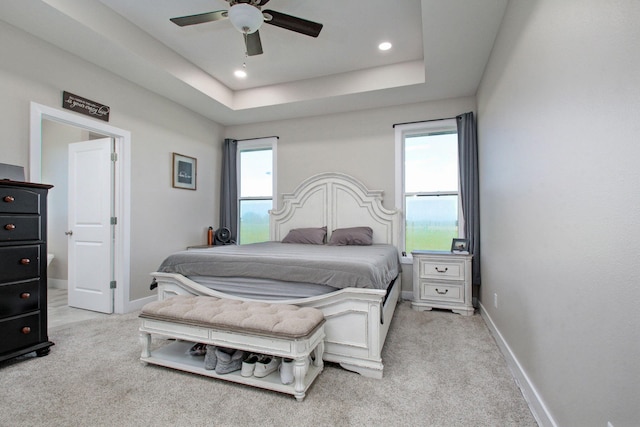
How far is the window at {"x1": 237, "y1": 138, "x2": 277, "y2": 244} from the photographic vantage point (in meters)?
5.00

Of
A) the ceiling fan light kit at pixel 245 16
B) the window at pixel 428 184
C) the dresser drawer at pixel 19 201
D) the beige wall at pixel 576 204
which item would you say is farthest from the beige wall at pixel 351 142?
the dresser drawer at pixel 19 201

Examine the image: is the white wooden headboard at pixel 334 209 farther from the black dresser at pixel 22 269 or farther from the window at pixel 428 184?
the black dresser at pixel 22 269

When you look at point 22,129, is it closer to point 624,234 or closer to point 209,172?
point 209,172

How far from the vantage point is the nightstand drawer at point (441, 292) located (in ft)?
11.3

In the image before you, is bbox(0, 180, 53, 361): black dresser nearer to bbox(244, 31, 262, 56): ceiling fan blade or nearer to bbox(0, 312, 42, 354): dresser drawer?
bbox(0, 312, 42, 354): dresser drawer

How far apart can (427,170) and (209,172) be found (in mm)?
3386

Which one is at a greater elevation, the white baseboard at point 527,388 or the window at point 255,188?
the window at point 255,188

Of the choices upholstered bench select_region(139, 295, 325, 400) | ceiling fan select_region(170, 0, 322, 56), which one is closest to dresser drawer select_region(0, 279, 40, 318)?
upholstered bench select_region(139, 295, 325, 400)

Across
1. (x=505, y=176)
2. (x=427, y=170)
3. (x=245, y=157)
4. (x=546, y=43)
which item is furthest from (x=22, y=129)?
(x=427, y=170)

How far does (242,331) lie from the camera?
184cm

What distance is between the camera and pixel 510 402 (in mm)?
1730

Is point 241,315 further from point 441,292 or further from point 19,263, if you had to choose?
point 441,292

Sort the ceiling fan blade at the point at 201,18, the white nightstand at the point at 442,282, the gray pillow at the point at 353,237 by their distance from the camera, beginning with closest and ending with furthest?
1. the ceiling fan blade at the point at 201,18
2. the white nightstand at the point at 442,282
3. the gray pillow at the point at 353,237

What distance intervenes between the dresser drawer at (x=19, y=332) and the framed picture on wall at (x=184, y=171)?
225 cm
